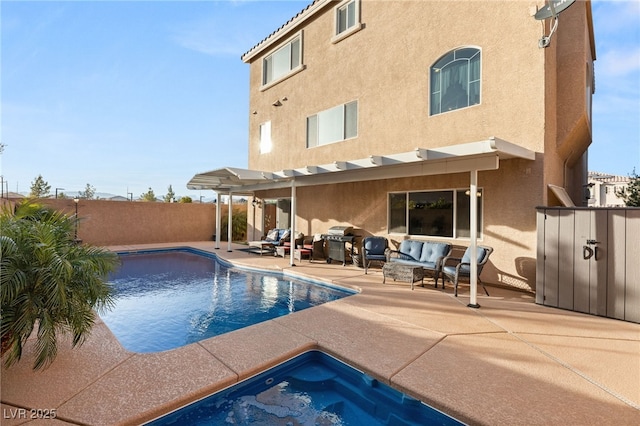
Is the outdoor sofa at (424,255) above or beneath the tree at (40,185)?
beneath

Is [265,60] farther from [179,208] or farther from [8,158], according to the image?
[8,158]

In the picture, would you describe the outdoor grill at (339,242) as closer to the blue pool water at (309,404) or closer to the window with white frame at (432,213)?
the window with white frame at (432,213)

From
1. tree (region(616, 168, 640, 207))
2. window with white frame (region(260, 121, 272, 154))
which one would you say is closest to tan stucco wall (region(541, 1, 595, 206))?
tree (region(616, 168, 640, 207))

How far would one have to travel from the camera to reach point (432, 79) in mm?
9750

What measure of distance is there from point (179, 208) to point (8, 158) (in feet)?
28.2

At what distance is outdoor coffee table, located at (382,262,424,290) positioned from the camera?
812cm

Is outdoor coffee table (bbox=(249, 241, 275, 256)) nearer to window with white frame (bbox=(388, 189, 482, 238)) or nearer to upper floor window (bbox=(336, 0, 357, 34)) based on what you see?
window with white frame (bbox=(388, 189, 482, 238))

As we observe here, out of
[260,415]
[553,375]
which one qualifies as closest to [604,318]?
[553,375]

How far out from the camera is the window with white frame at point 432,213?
905 centimetres

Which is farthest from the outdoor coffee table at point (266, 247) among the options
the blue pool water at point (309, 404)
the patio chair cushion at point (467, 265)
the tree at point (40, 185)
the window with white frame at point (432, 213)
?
the tree at point (40, 185)

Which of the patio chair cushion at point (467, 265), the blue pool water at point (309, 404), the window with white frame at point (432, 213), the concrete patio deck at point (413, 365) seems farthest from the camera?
the window with white frame at point (432, 213)

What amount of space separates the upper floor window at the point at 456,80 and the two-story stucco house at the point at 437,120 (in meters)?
0.03

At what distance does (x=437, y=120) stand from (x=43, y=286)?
32.4 feet

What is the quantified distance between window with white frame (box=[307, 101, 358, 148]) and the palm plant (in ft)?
32.8
